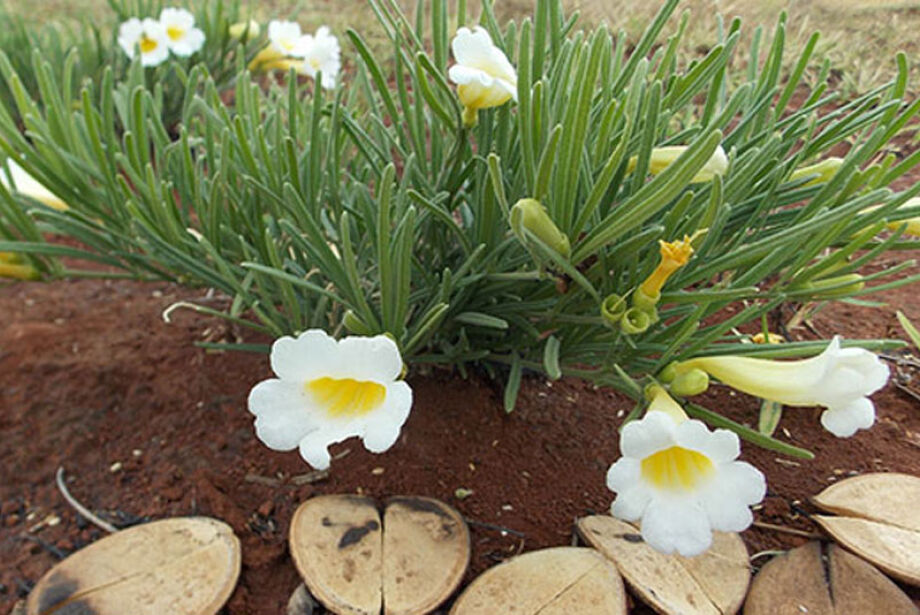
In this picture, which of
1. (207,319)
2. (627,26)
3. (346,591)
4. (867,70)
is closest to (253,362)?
(207,319)

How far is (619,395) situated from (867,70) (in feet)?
3.20

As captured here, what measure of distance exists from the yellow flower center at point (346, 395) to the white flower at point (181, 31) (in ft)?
5.36

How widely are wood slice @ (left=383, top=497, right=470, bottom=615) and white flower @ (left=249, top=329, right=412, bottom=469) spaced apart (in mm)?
247

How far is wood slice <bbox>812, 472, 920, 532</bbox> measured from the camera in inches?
36.4

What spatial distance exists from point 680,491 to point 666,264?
0.75 feet

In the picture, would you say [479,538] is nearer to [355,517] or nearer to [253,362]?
[355,517]

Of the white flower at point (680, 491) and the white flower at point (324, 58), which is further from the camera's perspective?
the white flower at point (324, 58)

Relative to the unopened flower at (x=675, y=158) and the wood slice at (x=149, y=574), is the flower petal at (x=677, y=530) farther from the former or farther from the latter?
the wood slice at (x=149, y=574)

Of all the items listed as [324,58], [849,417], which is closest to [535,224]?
Answer: [849,417]

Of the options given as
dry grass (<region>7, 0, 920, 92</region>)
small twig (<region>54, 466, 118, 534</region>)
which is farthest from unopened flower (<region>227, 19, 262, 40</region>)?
small twig (<region>54, 466, 118, 534</region>)

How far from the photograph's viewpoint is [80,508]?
1117 mm

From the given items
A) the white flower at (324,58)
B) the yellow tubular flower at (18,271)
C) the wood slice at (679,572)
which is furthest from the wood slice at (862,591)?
the white flower at (324,58)

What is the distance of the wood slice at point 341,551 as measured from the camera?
2.93 feet

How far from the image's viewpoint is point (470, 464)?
111 cm
